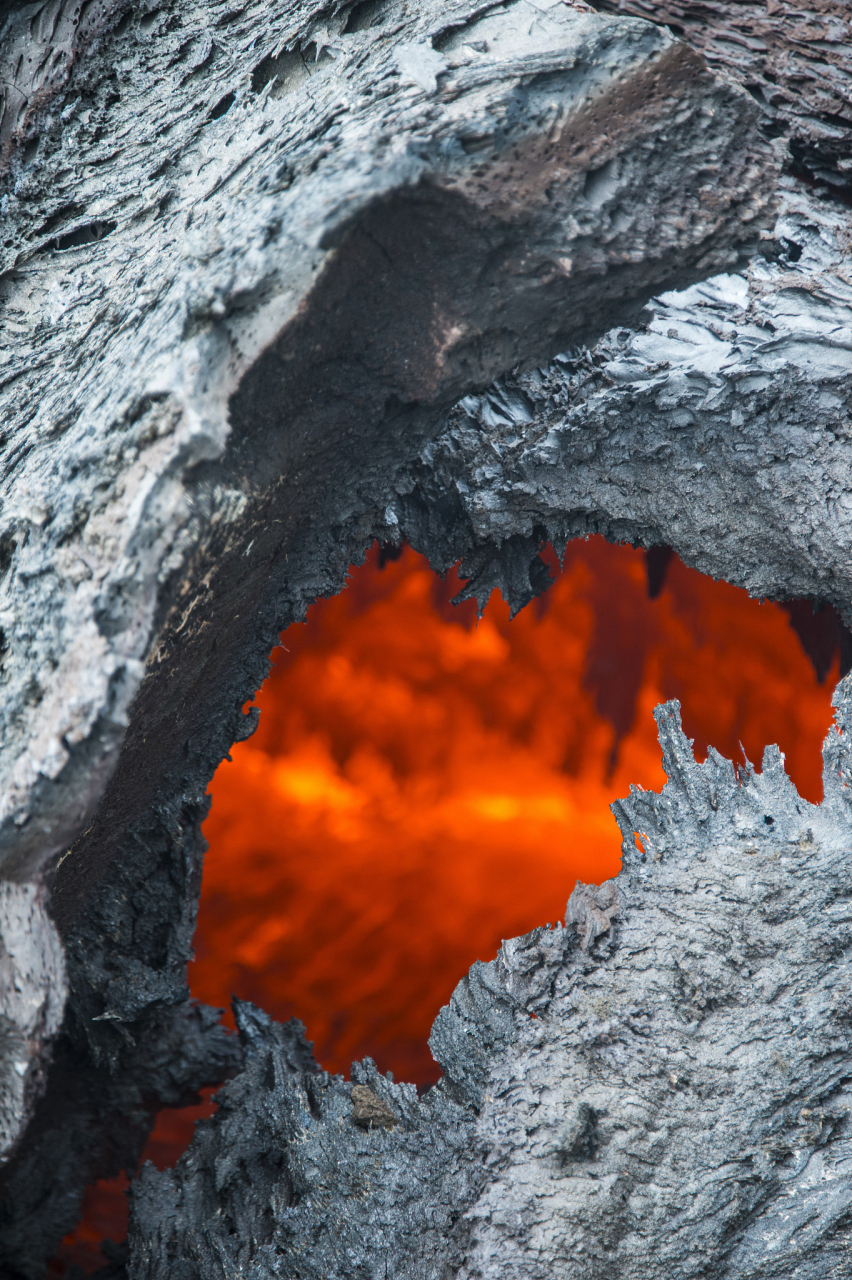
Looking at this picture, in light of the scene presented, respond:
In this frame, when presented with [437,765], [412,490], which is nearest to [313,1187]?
[412,490]

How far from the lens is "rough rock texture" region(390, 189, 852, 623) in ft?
4.09

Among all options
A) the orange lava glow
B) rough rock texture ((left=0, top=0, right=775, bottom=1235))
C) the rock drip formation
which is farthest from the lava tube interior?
rough rock texture ((left=0, top=0, right=775, bottom=1235))

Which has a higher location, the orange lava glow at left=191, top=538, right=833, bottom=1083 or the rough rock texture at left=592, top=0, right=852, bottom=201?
the rough rock texture at left=592, top=0, right=852, bottom=201

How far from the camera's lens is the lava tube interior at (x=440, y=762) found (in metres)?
2.43

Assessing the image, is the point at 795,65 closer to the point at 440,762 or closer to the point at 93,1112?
the point at 440,762

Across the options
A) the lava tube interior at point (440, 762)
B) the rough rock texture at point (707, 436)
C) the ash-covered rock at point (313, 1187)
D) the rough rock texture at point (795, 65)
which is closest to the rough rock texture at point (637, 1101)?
the ash-covered rock at point (313, 1187)

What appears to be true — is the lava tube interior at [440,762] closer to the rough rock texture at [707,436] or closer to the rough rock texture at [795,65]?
the rough rock texture at [707,436]

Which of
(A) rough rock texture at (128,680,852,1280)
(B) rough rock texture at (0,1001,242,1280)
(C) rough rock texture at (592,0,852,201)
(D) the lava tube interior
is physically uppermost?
(C) rough rock texture at (592,0,852,201)

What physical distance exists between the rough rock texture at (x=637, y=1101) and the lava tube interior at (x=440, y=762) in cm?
114

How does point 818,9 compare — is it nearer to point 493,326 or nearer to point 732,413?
point 732,413

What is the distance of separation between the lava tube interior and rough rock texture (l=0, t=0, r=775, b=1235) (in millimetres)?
1111

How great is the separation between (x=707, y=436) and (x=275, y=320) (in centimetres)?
71

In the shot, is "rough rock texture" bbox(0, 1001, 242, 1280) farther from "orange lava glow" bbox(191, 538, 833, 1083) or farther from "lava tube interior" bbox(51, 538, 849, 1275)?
"orange lava glow" bbox(191, 538, 833, 1083)

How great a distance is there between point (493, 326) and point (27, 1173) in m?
1.80
